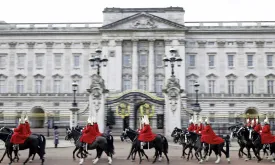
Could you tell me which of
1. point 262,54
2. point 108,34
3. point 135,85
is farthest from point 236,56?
point 108,34

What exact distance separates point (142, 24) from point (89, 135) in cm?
4255

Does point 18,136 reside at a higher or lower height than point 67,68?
lower

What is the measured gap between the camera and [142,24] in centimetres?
5781

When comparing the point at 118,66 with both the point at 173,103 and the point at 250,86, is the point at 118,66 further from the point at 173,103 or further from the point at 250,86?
the point at 173,103

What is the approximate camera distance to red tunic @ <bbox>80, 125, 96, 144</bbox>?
56.2ft

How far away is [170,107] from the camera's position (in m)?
28.9

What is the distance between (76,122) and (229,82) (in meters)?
34.6

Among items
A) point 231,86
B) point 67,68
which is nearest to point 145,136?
point 231,86

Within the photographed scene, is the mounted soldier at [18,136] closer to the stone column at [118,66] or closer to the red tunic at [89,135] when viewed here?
the red tunic at [89,135]

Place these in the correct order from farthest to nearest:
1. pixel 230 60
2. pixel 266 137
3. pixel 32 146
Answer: pixel 230 60
pixel 266 137
pixel 32 146

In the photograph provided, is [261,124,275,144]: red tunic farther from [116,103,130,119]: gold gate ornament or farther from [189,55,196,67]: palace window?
[189,55,196,67]: palace window

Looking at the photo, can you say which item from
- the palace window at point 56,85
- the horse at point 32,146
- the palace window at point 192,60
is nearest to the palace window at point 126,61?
the palace window at point 192,60

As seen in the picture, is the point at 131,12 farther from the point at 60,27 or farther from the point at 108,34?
the point at 60,27

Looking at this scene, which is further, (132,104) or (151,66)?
(151,66)
